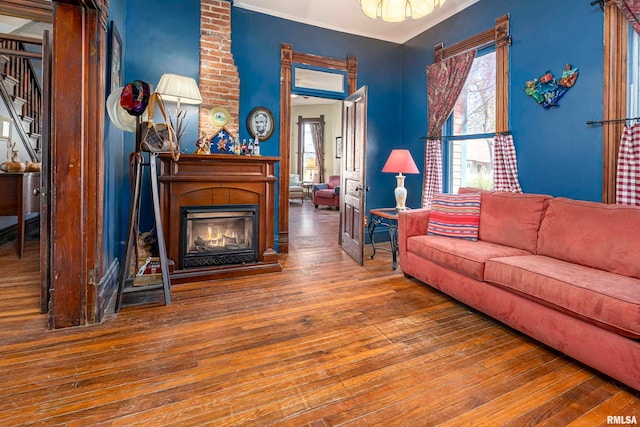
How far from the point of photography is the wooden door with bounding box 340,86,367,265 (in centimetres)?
389

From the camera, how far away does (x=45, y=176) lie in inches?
93.6

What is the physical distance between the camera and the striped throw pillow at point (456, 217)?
313 cm

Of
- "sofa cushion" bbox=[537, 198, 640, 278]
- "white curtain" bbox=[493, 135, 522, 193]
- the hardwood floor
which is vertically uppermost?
"white curtain" bbox=[493, 135, 522, 193]

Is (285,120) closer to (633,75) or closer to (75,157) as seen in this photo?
(75,157)

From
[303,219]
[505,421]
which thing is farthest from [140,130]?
[303,219]

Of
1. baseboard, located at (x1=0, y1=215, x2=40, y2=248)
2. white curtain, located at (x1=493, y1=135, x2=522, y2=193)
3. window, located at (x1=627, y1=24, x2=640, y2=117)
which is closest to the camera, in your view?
window, located at (x1=627, y1=24, x2=640, y2=117)

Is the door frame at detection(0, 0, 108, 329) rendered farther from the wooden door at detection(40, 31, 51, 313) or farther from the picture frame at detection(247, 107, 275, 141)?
the picture frame at detection(247, 107, 275, 141)

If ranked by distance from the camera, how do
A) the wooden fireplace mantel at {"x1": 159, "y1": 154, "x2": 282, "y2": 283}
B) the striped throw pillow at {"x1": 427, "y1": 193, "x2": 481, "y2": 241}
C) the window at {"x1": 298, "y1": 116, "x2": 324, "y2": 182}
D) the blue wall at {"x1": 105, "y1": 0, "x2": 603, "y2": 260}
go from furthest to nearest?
the window at {"x1": 298, "y1": 116, "x2": 324, "y2": 182} → the wooden fireplace mantel at {"x1": 159, "y1": 154, "x2": 282, "y2": 283} → the striped throw pillow at {"x1": 427, "y1": 193, "x2": 481, "y2": 241} → the blue wall at {"x1": 105, "y1": 0, "x2": 603, "y2": 260}

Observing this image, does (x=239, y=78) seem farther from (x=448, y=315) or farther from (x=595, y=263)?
(x=595, y=263)

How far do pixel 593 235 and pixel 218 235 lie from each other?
3222mm

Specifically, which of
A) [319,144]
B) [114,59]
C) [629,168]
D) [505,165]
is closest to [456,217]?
[505,165]

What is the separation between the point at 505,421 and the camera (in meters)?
1.46

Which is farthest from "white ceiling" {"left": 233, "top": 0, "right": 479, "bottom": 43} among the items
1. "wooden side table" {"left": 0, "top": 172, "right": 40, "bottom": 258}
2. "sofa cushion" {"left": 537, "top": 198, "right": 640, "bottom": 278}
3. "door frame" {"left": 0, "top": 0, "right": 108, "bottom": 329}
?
"wooden side table" {"left": 0, "top": 172, "right": 40, "bottom": 258}

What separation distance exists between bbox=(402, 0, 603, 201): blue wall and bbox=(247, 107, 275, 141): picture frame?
2703 mm
